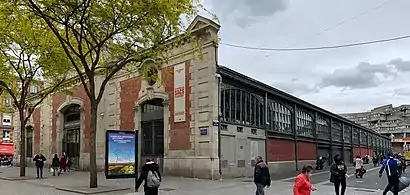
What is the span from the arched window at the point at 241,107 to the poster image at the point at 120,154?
7.05m

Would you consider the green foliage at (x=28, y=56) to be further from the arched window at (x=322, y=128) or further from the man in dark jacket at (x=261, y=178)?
the arched window at (x=322, y=128)

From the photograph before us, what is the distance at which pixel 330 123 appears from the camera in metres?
45.8

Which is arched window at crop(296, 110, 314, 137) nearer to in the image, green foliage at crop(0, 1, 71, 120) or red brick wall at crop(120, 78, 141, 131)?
red brick wall at crop(120, 78, 141, 131)

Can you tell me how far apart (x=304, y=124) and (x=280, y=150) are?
728cm

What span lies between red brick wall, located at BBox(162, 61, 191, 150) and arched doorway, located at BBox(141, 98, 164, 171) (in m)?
1.26

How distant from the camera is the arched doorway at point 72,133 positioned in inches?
1475

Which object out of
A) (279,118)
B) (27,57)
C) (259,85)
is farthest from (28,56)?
(279,118)

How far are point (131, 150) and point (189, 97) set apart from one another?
Result: 22.3 feet

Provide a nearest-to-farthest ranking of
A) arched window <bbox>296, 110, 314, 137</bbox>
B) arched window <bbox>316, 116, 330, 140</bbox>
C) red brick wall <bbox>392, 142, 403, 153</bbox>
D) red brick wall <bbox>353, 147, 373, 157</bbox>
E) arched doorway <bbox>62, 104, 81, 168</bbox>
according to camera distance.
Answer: arched window <bbox>296, 110, 314, 137</bbox>
arched doorway <bbox>62, 104, 81, 168</bbox>
arched window <bbox>316, 116, 330, 140</bbox>
red brick wall <bbox>353, 147, 373, 157</bbox>
red brick wall <bbox>392, 142, 403, 153</bbox>

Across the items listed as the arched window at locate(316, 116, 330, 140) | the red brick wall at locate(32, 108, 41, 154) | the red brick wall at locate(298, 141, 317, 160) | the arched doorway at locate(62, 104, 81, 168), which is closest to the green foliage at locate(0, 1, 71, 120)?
the arched doorway at locate(62, 104, 81, 168)

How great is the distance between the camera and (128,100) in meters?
30.2

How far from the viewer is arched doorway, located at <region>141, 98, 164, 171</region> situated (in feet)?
89.8

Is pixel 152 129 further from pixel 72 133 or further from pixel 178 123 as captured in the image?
pixel 72 133

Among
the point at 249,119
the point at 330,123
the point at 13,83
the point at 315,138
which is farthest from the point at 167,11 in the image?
the point at 330,123
